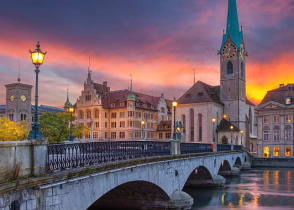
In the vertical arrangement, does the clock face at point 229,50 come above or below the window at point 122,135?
above

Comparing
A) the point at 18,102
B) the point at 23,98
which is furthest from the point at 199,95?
the point at 18,102

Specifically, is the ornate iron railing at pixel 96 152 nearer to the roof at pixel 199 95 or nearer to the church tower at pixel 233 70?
the roof at pixel 199 95

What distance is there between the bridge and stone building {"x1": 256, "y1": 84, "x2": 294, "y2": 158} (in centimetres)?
5024

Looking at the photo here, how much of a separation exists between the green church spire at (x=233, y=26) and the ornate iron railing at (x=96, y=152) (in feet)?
236

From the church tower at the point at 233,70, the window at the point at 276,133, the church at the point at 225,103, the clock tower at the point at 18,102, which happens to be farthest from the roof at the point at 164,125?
the clock tower at the point at 18,102

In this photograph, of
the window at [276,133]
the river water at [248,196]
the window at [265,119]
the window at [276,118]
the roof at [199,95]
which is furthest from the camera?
the window at [265,119]

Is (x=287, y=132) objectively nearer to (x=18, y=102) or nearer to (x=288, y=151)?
(x=288, y=151)

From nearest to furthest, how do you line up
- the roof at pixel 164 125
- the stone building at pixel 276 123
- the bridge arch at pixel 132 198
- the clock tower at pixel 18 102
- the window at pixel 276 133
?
the bridge arch at pixel 132 198
the stone building at pixel 276 123
the window at pixel 276 133
the roof at pixel 164 125
the clock tower at pixel 18 102

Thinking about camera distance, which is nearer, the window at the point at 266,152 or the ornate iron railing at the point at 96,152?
the ornate iron railing at the point at 96,152

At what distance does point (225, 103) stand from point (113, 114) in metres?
28.4

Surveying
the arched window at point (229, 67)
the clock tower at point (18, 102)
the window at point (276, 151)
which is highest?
the arched window at point (229, 67)

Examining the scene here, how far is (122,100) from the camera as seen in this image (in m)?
92.6

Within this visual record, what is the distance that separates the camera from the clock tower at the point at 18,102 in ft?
316

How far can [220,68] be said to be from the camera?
93.4 metres
